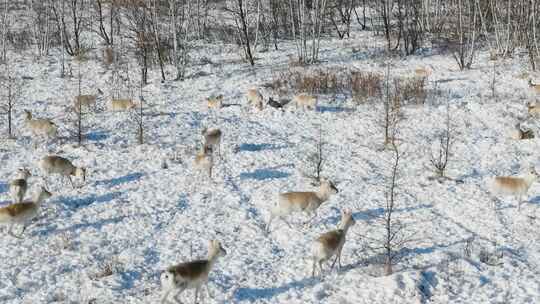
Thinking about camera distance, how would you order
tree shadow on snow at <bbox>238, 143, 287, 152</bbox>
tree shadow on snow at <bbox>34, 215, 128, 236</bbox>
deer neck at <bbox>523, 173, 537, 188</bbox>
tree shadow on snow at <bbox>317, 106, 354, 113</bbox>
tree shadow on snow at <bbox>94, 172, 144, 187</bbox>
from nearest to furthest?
tree shadow on snow at <bbox>34, 215, 128, 236</bbox> < deer neck at <bbox>523, 173, 537, 188</bbox> < tree shadow on snow at <bbox>94, 172, 144, 187</bbox> < tree shadow on snow at <bbox>238, 143, 287, 152</bbox> < tree shadow on snow at <bbox>317, 106, 354, 113</bbox>

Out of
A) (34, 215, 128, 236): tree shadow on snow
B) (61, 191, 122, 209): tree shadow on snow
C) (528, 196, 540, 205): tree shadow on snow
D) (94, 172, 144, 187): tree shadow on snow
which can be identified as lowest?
(528, 196, 540, 205): tree shadow on snow

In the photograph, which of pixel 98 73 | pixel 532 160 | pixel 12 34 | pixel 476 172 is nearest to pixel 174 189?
pixel 476 172

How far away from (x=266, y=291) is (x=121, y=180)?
5942 millimetres

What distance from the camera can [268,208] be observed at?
38.3 ft

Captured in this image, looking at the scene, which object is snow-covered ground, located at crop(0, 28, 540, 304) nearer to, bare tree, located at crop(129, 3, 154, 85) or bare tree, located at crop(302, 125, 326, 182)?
bare tree, located at crop(302, 125, 326, 182)

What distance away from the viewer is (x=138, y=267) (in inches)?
356

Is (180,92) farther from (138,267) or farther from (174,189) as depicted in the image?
(138,267)

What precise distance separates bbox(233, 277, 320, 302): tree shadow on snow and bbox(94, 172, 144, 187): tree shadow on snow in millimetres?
5544

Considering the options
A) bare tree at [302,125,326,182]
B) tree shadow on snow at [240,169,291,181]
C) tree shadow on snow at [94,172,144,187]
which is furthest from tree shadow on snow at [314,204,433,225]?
tree shadow on snow at [94,172,144,187]

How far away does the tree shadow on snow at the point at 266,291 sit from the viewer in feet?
27.1

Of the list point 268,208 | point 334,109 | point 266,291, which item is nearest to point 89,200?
point 268,208

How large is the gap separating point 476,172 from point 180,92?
1295 cm

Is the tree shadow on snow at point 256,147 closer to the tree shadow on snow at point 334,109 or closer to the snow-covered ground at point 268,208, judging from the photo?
the snow-covered ground at point 268,208

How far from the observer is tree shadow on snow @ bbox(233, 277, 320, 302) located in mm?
8258
